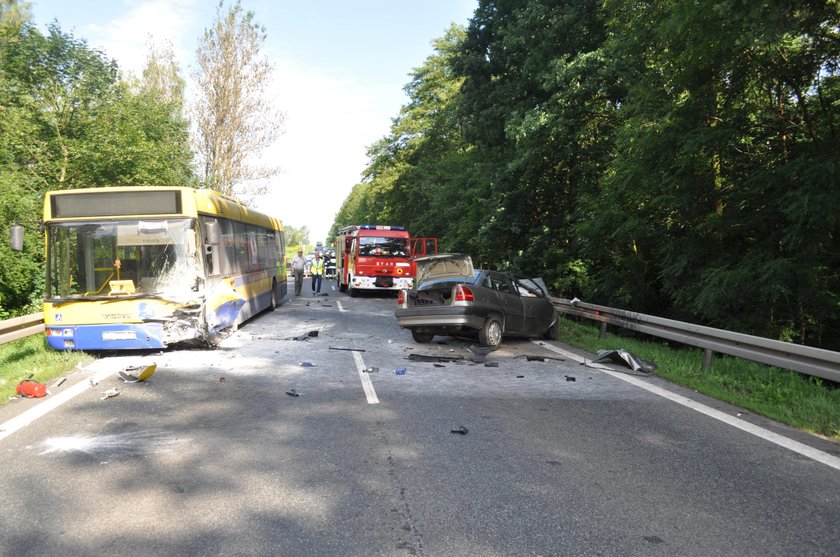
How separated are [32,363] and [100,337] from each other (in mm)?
939

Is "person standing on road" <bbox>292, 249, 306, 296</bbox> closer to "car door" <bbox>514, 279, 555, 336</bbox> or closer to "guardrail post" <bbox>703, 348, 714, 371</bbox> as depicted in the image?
"car door" <bbox>514, 279, 555, 336</bbox>

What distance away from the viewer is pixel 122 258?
9398 millimetres

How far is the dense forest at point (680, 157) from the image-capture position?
9.36 metres

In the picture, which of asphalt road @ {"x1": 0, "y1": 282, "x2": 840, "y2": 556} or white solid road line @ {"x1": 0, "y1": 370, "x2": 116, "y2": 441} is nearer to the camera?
asphalt road @ {"x1": 0, "y1": 282, "x2": 840, "y2": 556}

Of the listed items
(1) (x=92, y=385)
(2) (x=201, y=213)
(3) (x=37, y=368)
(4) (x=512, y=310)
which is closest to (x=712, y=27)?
(4) (x=512, y=310)

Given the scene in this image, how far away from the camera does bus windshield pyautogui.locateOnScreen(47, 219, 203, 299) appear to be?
30.3 feet

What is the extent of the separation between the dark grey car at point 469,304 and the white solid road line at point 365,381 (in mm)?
1688

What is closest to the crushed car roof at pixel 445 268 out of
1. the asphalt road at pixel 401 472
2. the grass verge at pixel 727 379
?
the grass verge at pixel 727 379

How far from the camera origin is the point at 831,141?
384 inches

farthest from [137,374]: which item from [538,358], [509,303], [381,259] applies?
[381,259]

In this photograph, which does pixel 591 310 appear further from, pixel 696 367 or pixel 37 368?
pixel 37 368

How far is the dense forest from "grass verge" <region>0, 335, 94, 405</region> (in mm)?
10306

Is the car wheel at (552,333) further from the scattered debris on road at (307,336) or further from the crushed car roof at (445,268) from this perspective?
the scattered debris on road at (307,336)

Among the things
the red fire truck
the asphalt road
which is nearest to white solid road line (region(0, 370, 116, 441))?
the asphalt road
